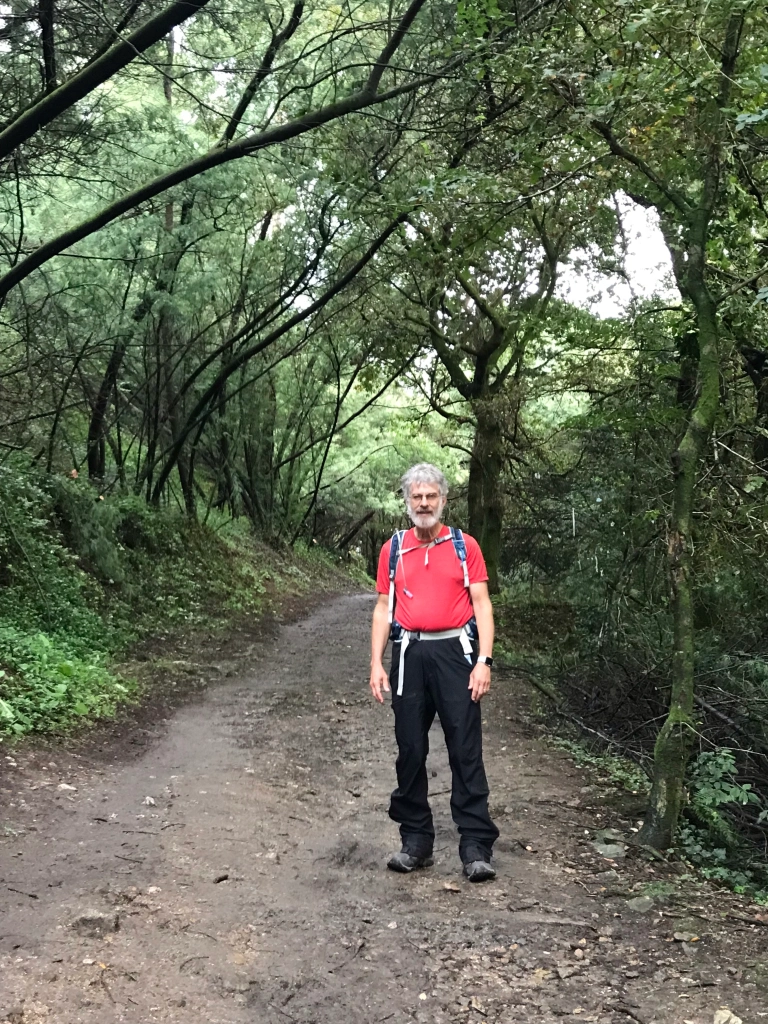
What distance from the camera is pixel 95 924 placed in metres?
3.22

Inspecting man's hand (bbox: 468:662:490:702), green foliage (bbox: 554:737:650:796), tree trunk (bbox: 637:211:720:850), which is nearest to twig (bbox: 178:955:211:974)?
man's hand (bbox: 468:662:490:702)

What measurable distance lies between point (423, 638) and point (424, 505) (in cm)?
67

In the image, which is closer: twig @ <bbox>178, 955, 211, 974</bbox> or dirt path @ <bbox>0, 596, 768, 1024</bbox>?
dirt path @ <bbox>0, 596, 768, 1024</bbox>

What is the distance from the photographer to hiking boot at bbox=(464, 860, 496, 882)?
3.81 m

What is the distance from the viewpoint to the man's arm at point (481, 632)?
152 inches

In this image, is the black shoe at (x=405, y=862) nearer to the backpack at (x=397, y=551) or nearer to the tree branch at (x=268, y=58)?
the backpack at (x=397, y=551)

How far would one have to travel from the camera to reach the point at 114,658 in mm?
8805

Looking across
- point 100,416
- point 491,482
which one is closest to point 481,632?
point 100,416

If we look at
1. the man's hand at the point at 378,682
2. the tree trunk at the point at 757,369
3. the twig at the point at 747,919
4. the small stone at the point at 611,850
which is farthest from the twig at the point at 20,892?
the tree trunk at the point at 757,369

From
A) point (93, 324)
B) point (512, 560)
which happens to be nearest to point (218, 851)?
point (93, 324)

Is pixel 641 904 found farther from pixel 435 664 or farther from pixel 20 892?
pixel 20 892

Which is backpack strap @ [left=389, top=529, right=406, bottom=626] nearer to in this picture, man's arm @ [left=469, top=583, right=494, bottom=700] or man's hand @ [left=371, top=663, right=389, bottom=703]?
man's hand @ [left=371, top=663, right=389, bottom=703]

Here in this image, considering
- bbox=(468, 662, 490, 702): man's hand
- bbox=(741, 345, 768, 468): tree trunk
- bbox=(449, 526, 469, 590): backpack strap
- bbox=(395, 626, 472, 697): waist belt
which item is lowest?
bbox=(468, 662, 490, 702): man's hand

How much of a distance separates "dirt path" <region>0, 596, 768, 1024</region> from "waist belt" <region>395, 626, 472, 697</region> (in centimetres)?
99
